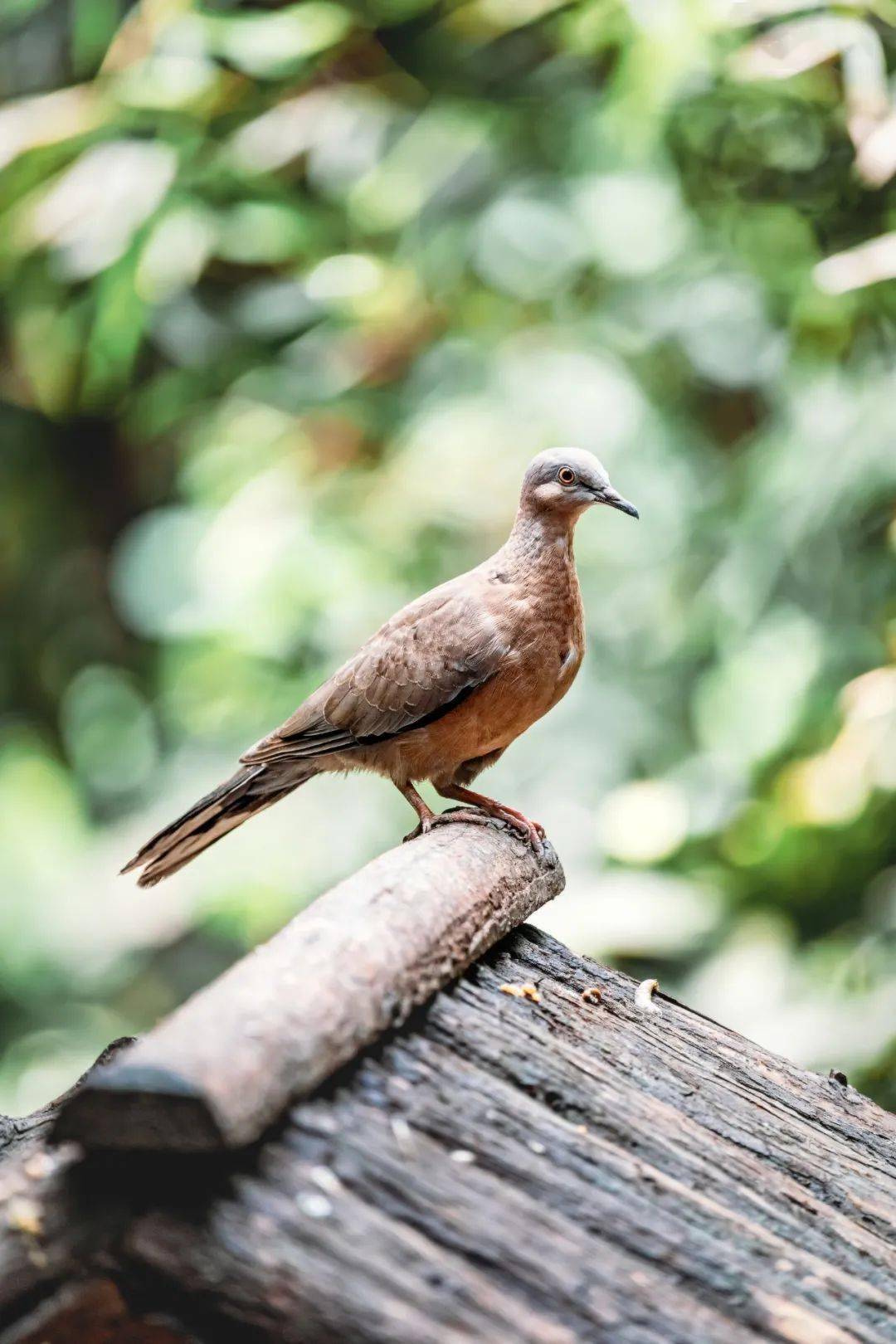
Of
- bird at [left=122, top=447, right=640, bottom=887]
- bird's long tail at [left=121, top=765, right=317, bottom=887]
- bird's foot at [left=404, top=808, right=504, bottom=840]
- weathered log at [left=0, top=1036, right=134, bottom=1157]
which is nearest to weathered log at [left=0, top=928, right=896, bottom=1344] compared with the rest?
weathered log at [left=0, top=1036, right=134, bottom=1157]

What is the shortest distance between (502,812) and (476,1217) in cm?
141

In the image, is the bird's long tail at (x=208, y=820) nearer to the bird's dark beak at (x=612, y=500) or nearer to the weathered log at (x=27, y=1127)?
the weathered log at (x=27, y=1127)

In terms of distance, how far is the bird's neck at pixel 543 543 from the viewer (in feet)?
11.0

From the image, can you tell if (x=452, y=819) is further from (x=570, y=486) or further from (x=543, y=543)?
(x=570, y=486)

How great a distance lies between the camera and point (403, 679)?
3.32 metres

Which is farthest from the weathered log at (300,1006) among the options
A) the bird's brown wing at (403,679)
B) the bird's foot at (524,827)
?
the bird's brown wing at (403,679)

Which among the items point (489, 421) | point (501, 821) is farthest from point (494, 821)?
point (489, 421)

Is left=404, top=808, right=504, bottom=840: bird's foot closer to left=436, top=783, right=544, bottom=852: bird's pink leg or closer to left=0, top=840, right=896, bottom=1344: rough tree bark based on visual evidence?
left=436, top=783, right=544, bottom=852: bird's pink leg

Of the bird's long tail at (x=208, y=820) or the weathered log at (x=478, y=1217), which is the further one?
the bird's long tail at (x=208, y=820)

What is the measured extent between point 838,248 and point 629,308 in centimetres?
83

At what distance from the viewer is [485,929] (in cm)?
256

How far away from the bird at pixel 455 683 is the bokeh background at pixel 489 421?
1.88 m

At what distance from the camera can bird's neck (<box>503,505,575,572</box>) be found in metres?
3.36

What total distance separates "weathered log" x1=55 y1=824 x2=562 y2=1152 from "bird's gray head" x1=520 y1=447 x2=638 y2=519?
3.20 feet
